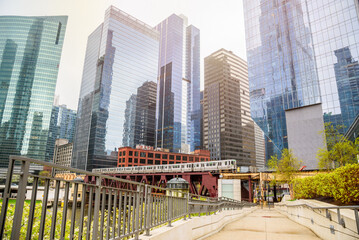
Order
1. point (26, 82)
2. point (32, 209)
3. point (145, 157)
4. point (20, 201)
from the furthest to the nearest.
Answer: point (26, 82), point (145, 157), point (32, 209), point (20, 201)

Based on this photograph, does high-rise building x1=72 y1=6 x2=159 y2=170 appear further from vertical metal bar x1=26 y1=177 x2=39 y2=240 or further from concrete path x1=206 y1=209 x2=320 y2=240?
vertical metal bar x1=26 y1=177 x2=39 y2=240

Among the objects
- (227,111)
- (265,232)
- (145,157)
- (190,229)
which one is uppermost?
(227,111)

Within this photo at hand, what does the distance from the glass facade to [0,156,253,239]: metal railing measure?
45946 millimetres

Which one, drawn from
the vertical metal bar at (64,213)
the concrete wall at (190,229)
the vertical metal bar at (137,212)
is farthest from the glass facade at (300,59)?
the vertical metal bar at (64,213)

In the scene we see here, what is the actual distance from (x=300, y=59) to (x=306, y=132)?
635 inches

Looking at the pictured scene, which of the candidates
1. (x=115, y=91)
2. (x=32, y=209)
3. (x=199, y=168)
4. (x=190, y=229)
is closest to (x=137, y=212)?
(x=32, y=209)

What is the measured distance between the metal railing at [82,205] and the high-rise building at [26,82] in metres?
135

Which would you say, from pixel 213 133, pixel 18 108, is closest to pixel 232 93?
pixel 213 133

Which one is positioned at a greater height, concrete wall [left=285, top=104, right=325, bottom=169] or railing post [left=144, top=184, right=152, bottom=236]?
concrete wall [left=285, top=104, right=325, bottom=169]

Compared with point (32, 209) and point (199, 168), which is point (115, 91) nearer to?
point (199, 168)

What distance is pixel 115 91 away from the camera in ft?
416

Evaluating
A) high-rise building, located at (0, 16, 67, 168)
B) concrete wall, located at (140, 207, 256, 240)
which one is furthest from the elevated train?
high-rise building, located at (0, 16, 67, 168)

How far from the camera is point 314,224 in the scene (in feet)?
33.2

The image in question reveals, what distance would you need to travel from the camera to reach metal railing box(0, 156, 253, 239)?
2.47 metres
